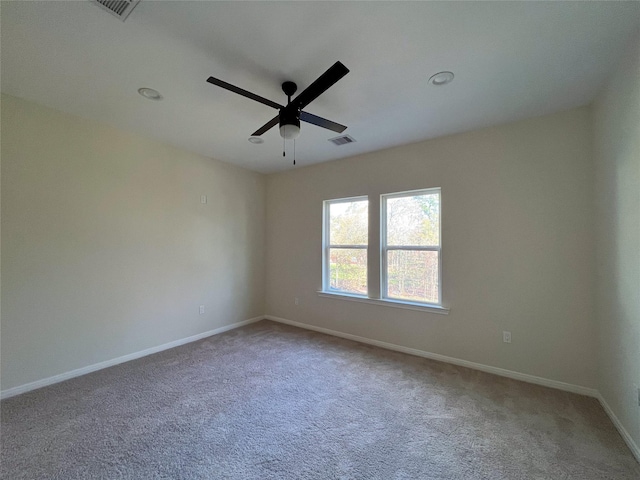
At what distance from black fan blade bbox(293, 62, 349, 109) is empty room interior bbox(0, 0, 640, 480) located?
0.02m

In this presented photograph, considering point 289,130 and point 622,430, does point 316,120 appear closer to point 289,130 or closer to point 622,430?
point 289,130

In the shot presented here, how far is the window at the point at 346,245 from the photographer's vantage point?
12.8 ft

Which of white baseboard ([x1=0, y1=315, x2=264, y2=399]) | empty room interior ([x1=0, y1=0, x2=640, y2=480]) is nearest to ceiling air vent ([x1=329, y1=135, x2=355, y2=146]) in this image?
empty room interior ([x1=0, y1=0, x2=640, y2=480])

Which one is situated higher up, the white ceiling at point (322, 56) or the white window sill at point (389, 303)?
the white ceiling at point (322, 56)

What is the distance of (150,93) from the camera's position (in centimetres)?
232

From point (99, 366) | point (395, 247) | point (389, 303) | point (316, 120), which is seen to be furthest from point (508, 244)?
point (99, 366)

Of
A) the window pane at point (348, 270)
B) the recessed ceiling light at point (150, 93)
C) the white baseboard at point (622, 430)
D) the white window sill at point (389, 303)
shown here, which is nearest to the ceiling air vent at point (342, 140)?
the window pane at point (348, 270)

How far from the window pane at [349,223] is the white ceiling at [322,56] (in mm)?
1407

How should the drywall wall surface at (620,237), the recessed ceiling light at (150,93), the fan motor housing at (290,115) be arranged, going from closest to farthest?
the drywall wall surface at (620,237) < the fan motor housing at (290,115) < the recessed ceiling light at (150,93)

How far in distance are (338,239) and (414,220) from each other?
48.2 inches

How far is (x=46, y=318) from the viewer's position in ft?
8.42

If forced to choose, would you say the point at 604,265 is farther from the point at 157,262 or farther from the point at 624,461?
the point at 157,262

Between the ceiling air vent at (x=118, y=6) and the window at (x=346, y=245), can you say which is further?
the window at (x=346, y=245)

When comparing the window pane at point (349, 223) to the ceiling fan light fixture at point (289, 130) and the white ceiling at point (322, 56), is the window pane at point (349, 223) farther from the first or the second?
the ceiling fan light fixture at point (289, 130)
